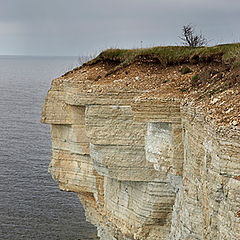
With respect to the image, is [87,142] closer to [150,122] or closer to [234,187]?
[150,122]

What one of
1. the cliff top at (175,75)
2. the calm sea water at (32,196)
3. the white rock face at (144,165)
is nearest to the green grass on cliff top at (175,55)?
the cliff top at (175,75)

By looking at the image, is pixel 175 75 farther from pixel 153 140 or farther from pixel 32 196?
pixel 32 196

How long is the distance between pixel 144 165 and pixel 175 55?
5.21 metres

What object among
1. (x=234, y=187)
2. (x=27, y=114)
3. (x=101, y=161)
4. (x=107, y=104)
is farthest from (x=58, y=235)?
(x=27, y=114)

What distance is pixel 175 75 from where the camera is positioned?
1819 cm

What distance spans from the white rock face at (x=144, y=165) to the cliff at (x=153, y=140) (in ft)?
0.11

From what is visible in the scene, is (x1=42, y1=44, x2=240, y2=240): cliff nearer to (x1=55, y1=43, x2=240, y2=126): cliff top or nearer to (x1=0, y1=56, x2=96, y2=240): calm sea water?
(x1=55, y1=43, x2=240, y2=126): cliff top

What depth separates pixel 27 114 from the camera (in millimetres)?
64250

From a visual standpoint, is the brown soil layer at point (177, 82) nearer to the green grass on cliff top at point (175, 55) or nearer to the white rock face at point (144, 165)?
the green grass on cliff top at point (175, 55)

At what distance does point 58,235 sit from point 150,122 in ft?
51.5

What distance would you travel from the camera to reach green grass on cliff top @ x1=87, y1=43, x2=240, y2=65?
17631 millimetres

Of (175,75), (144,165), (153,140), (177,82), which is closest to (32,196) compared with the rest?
(144,165)

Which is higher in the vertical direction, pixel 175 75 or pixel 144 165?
pixel 175 75

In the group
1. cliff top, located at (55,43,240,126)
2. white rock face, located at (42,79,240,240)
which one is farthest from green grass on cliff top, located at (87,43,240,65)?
white rock face, located at (42,79,240,240)
